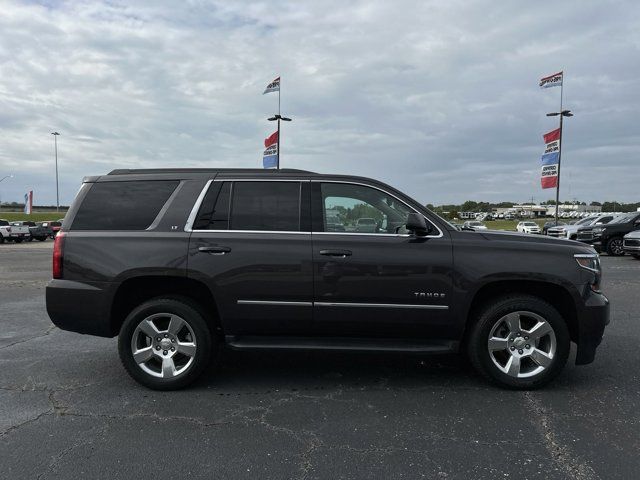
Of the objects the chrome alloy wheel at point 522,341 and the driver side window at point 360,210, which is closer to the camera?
the chrome alloy wheel at point 522,341

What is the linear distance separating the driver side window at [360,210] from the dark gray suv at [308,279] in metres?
0.01

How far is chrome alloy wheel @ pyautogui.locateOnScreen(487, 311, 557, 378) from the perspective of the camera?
164 inches

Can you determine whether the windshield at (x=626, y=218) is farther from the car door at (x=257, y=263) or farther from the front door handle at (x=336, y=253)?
the car door at (x=257, y=263)

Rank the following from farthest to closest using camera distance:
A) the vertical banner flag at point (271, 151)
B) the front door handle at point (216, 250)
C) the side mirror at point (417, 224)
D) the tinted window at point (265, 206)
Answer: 1. the vertical banner flag at point (271, 151)
2. the tinted window at point (265, 206)
3. the front door handle at point (216, 250)
4. the side mirror at point (417, 224)

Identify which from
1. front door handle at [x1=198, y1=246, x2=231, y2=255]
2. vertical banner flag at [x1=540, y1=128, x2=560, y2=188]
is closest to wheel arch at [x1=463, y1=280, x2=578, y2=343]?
front door handle at [x1=198, y1=246, x2=231, y2=255]

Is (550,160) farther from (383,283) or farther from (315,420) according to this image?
(315,420)

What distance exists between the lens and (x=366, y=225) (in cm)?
434

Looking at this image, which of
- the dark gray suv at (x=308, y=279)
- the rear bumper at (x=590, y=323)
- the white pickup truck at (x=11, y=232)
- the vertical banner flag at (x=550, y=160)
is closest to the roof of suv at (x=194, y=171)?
the dark gray suv at (x=308, y=279)

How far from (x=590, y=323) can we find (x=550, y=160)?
27.4 meters

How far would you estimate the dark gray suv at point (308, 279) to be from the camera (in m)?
4.15

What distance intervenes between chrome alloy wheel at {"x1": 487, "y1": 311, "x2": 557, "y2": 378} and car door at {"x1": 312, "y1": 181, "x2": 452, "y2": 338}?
45 centimetres

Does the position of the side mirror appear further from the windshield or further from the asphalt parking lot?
the windshield

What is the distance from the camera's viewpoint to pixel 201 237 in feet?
14.0

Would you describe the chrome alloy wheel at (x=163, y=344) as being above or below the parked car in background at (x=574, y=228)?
below
